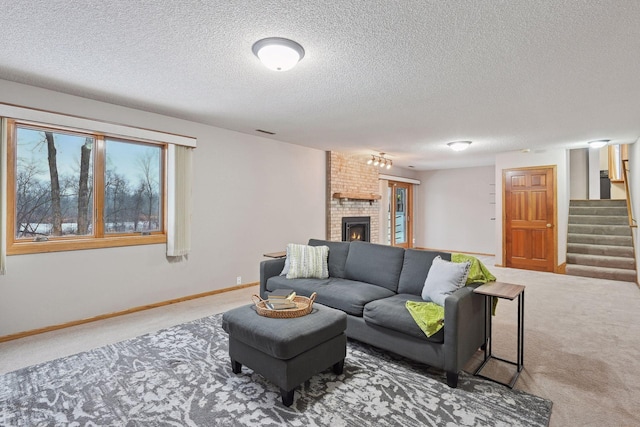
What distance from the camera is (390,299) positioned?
9.35 feet

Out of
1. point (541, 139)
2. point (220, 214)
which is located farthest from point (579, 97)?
point (220, 214)

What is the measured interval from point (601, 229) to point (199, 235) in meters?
7.69

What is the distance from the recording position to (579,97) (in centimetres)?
328

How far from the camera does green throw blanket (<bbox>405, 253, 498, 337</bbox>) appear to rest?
226cm

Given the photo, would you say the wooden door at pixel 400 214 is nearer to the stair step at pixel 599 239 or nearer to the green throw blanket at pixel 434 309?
the stair step at pixel 599 239

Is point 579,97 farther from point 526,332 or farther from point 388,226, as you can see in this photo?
point 388,226

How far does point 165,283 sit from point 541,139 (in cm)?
A: 602

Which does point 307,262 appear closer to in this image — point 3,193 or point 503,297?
point 503,297

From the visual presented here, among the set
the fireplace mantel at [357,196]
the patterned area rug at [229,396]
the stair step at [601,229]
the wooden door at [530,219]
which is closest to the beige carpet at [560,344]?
the patterned area rug at [229,396]

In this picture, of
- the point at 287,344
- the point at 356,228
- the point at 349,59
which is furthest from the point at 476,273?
the point at 356,228

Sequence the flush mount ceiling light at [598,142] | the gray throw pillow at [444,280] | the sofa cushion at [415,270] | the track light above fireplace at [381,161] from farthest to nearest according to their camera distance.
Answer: the track light above fireplace at [381,161] → the flush mount ceiling light at [598,142] → the sofa cushion at [415,270] → the gray throw pillow at [444,280]

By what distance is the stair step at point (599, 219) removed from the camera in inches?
261

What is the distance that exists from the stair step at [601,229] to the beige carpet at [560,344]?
218 centimetres

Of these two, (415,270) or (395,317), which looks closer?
(395,317)
